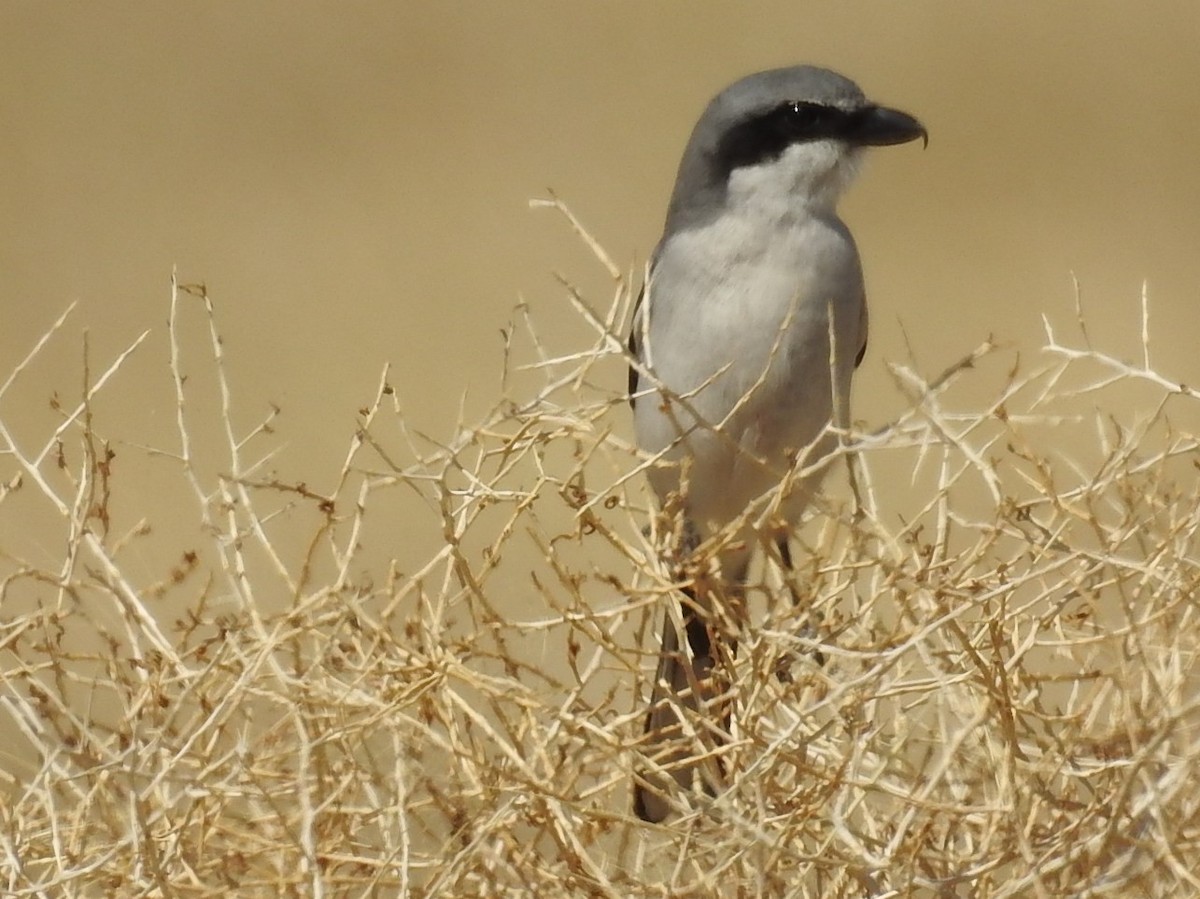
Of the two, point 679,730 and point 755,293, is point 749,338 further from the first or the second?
point 679,730

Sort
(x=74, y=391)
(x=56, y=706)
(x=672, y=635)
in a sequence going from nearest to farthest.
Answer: (x=56, y=706)
(x=672, y=635)
(x=74, y=391)

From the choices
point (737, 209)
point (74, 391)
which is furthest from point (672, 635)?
point (74, 391)

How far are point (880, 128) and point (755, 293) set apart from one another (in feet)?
1.18

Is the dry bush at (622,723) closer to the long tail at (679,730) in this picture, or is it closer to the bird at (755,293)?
the long tail at (679,730)

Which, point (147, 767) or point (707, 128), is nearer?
point (147, 767)

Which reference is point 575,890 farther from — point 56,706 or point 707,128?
point 707,128

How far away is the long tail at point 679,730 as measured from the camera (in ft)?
5.15

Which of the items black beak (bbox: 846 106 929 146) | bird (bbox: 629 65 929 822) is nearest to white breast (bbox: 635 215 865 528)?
bird (bbox: 629 65 929 822)

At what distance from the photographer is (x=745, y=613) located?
67.2 inches

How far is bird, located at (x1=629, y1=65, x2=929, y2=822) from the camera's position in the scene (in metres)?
2.39

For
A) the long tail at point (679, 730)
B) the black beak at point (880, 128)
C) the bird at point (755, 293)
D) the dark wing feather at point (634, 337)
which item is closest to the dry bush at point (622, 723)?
the long tail at point (679, 730)

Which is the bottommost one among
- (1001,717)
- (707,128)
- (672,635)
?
(672,635)

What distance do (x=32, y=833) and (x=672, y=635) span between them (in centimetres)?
91

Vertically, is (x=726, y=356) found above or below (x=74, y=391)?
above
